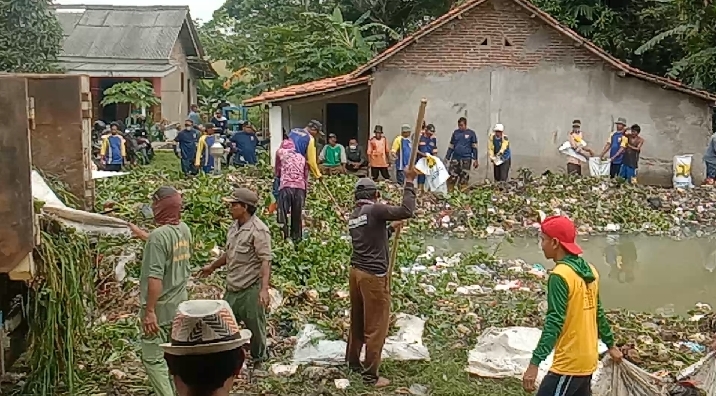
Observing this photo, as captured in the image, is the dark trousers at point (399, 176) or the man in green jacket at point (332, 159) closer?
the dark trousers at point (399, 176)

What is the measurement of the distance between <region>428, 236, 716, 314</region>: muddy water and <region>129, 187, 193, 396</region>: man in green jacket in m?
5.80

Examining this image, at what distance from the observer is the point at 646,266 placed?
12.0m

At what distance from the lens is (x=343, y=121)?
21500 millimetres

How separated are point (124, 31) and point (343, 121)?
44.2ft

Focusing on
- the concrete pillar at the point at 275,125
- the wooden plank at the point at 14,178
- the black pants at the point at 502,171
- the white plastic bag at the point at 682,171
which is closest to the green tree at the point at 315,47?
the concrete pillar at the point at 275,125

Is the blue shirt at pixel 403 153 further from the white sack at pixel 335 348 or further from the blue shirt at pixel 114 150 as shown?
the white sack at pixel 335 348

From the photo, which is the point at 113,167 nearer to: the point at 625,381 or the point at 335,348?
the point at 335,348

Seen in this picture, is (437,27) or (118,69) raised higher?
(437,27)

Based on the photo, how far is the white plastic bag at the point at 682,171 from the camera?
17703 millimetres

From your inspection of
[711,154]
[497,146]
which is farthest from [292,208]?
[711,154]

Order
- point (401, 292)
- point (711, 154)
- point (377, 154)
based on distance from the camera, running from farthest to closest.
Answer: point (377, 154), point (711, 154), point (401, 292)

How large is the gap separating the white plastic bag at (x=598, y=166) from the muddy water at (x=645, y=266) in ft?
12.4

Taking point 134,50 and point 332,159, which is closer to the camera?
point 332,159

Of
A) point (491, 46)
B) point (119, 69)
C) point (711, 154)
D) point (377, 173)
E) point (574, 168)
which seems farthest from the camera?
point (119, 69)
